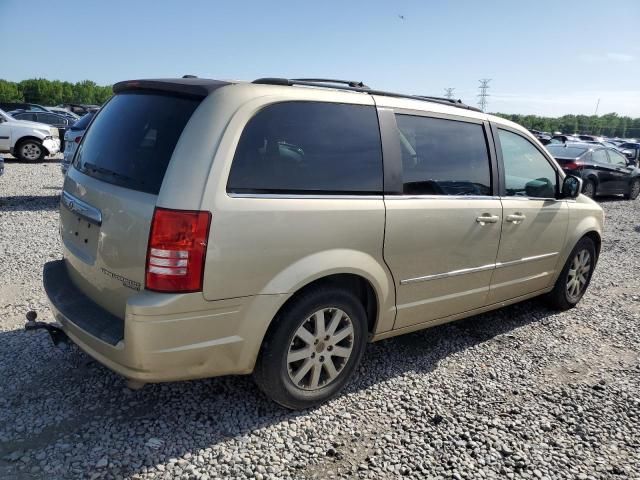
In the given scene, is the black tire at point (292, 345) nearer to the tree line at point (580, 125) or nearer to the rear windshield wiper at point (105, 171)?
the rear windshield wiper at point (105, 171)

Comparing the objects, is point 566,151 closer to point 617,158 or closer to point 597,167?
point 597,167

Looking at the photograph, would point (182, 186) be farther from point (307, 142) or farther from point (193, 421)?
Result: point (193, 421)

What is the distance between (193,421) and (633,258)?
7462 mm

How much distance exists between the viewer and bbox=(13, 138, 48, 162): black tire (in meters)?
14.7

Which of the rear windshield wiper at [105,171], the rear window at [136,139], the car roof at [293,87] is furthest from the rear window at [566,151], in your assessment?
the rear windshield wiper at [105,171]

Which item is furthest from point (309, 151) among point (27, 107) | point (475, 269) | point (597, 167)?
point (27, 107)

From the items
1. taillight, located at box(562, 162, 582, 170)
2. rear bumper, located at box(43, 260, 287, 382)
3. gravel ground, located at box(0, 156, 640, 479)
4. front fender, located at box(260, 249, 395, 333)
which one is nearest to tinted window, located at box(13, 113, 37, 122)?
gravel ground, located at box(0, 156, 640, 479)

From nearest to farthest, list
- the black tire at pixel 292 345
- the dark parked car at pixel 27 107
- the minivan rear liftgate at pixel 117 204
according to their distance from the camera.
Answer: the minivan rear liftgate at pixel 117 204 → the black tire at pixel 292 345 → the dark parked car at pixel 27 107

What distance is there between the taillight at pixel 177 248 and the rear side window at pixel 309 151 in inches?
10.5

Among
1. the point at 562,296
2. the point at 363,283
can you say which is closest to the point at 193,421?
→ the point at 363,283

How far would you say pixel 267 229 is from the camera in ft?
8.21

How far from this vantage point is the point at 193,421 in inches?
112

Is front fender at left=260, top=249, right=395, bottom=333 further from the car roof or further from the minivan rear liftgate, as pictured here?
the car roof

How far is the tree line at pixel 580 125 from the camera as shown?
87.3 meters
